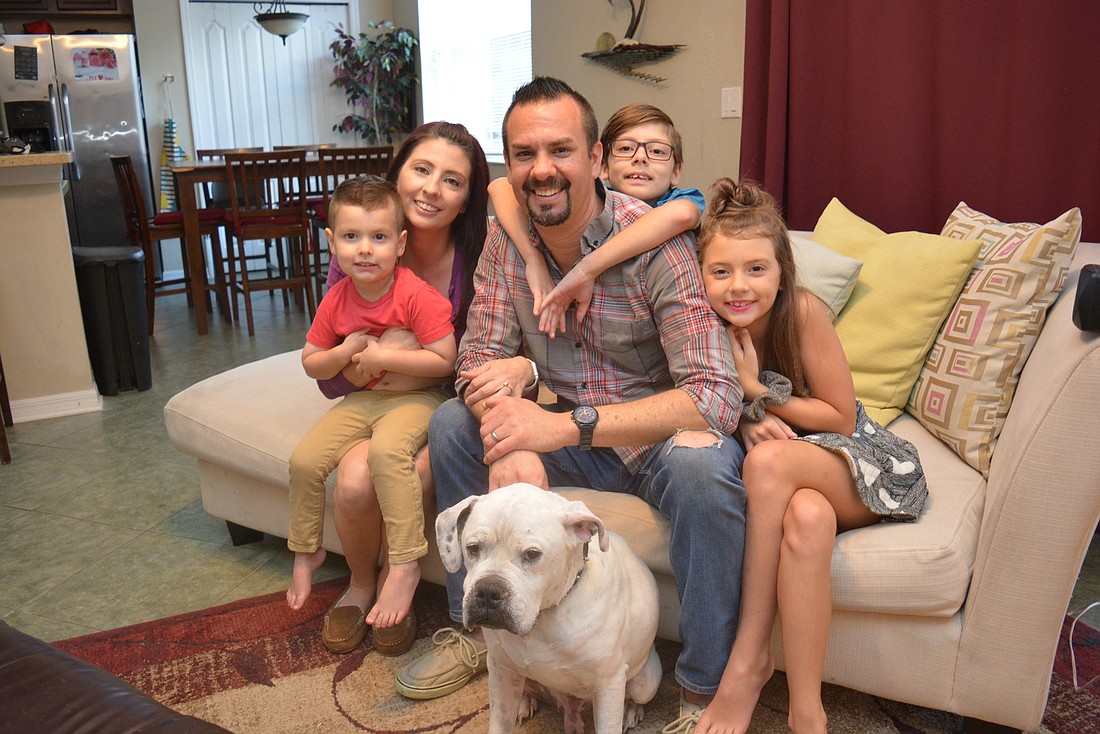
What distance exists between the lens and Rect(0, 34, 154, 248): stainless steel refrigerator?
19.5ft

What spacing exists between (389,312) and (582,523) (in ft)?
2.60

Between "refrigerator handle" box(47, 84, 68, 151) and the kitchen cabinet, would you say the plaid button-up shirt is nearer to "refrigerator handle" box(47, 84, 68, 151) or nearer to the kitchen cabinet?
"refrigerator handle" box(47, 84, 68, 151)

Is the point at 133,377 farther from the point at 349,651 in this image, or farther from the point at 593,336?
the point at 593,336

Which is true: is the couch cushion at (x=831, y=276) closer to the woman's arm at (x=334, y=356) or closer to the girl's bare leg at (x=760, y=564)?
the girl's bare leg at (x=760, y=564)

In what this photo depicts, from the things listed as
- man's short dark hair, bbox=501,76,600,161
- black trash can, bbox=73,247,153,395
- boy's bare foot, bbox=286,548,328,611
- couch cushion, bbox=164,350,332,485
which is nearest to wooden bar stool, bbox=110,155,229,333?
black trash can, bbox=73,247,153,395

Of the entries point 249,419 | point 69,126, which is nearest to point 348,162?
point 69,126

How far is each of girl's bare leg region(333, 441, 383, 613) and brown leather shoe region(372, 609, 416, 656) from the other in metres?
0.11

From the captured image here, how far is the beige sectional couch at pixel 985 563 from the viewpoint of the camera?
1341mm

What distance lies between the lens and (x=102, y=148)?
6.21 m

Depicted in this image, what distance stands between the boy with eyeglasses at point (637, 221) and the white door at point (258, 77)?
5.56 m

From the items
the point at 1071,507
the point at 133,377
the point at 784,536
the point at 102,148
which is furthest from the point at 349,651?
the point at 102,148

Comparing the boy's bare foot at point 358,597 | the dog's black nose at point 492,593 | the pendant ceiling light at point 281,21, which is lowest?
the boy's bare foot at point 358,597

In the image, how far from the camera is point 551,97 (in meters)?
1.62

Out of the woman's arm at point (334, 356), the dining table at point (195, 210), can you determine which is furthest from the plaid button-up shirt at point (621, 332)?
the dining table at point (195, 210)
